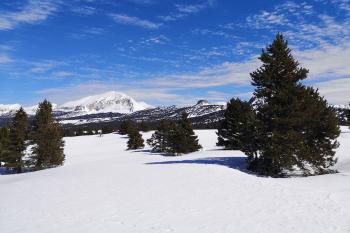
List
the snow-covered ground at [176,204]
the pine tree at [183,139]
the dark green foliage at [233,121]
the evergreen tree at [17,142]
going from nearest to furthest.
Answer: the snow-covered ground at [176,204] → the evergreen tree at [17,142] → the dark green foliage at [233,121] → the pine tree at [183,139]

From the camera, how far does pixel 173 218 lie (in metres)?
15.9

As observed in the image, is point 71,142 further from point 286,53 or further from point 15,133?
point 286,53

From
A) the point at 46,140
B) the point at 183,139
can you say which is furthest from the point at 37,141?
the point at 183,139

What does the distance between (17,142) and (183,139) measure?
22.6 m

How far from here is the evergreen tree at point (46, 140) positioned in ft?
155

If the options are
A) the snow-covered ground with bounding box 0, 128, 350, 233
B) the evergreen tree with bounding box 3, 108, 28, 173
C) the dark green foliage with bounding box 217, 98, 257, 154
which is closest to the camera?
the snow-covered ground with bounding box 0, 128, 350, 233

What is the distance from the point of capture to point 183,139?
56.8m

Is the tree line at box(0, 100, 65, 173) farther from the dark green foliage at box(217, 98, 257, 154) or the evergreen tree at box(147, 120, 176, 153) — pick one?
the dark green foliage at box(217, 98, 257, 154)

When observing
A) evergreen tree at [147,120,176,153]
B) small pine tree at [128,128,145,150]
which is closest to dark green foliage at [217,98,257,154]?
evergreen tree at [147,120,176,153]

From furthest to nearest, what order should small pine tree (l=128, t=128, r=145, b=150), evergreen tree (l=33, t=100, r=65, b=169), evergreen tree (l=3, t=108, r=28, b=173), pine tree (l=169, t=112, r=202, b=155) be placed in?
small pine tree (l=128, t=128, r=145, b=150) → pine tree (l=169, t=112, r=202, b=155) → evergreen tree (l=3, t=108, r=28, b=173) → evergreen tree (l=33, t=100, r=65, b=169)

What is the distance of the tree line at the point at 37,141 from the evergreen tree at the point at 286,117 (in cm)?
2669

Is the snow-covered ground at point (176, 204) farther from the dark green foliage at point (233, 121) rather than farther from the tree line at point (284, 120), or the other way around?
the dark green foliage at point (233, 121)

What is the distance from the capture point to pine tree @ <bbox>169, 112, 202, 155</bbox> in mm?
56688

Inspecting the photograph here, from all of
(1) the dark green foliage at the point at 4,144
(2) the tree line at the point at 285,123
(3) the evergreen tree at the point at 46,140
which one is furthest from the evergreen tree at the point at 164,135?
(2) the tree line at the point at 285,123
